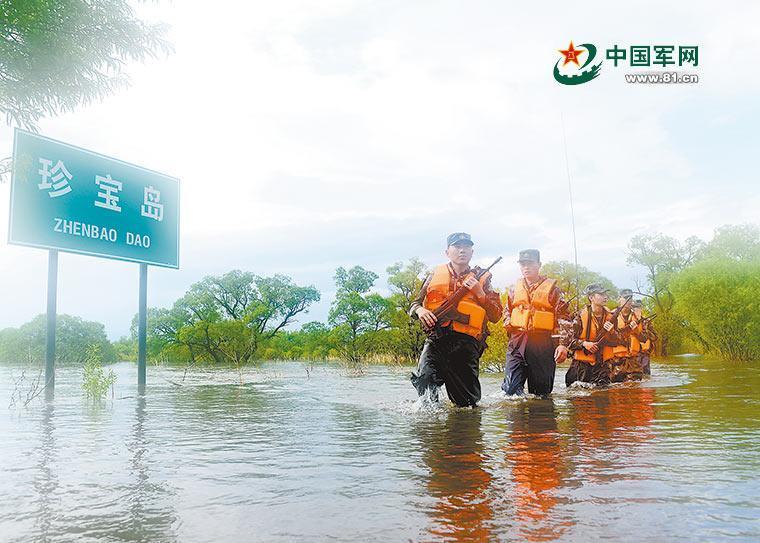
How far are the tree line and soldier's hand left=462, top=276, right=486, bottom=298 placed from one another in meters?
15.5

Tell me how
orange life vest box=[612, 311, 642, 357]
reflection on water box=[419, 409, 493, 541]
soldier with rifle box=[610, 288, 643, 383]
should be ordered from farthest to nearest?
soldier with rifle box=[610, 288, 643, 383] → orange life vest box=[612, 311, 642, 357] → reflection on water box=[419, 409, 493, 541]

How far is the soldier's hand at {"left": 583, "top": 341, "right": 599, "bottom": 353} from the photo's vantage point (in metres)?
14.1

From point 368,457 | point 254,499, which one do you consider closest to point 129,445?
point 368,457

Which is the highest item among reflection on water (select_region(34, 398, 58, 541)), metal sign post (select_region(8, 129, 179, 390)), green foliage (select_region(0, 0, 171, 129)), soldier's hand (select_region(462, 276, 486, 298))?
green foliage (select_region(0, 0, 171, 129))

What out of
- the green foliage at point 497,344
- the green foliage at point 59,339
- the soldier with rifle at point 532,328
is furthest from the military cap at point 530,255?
the green foliage at point 59,339

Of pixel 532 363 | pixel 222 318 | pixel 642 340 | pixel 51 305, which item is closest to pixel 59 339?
pixel 222 318

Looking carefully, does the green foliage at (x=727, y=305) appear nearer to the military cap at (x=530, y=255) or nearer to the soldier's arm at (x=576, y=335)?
the soldier's arm at (x=576, y=335)

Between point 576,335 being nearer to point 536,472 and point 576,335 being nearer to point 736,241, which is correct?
point 536,472

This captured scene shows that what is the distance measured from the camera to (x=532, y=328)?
1077 cm

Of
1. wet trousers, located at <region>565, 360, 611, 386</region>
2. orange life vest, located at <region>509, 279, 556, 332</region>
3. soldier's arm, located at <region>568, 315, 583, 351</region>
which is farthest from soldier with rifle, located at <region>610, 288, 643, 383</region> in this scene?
orange life vest, located at <region>509, 279, 556, 332</region>

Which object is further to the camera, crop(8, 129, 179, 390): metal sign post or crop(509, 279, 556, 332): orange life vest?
crop(8, 129, 179, 390): metal sign post

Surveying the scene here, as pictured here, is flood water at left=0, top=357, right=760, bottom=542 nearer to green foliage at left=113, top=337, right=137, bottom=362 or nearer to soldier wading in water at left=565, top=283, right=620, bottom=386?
soldier wading in water at left=565, top=283, right=620, bottom=386

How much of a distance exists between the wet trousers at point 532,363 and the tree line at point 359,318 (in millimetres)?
13430

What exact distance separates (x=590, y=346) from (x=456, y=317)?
609cm
